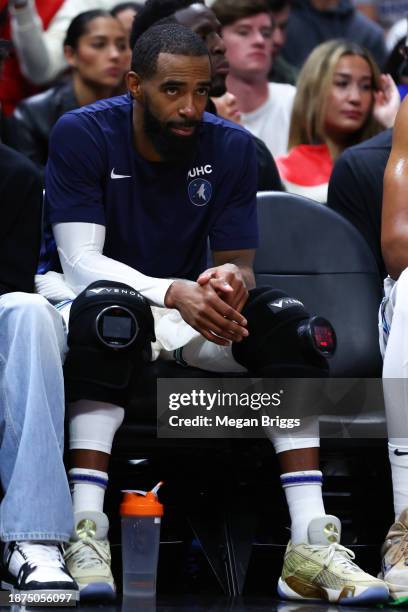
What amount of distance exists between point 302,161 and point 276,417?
2.35 meters

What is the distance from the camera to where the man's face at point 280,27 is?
7.06m

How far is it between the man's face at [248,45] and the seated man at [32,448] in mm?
3223

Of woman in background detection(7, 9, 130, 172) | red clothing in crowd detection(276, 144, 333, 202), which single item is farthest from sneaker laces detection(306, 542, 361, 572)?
woman in background detection(7, 9, 130, 172)

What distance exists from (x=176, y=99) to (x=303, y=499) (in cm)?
120

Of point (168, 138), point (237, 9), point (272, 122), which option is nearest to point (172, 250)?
point (168, 138)

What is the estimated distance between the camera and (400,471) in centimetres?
343

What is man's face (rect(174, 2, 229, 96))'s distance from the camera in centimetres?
479

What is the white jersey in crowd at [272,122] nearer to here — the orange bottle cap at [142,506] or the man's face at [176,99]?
the man's face at [176,99]

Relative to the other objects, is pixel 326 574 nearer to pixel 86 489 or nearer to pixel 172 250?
pixel 86 489

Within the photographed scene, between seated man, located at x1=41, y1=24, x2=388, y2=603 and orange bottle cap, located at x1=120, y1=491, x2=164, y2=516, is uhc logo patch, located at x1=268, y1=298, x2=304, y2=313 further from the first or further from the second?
orange bottle cap, located at x1=120, y1=491, x2=164, y2=516

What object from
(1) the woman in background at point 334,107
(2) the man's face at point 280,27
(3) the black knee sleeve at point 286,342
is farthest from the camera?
(2) the man's face at point 280,27

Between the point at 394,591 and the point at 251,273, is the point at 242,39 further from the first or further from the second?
the point at 394,591

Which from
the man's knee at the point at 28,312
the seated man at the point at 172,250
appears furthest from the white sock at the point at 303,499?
the man's knee at the point at 28,312

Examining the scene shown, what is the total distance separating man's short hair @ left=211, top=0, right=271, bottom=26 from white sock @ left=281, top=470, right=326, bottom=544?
344 cm
